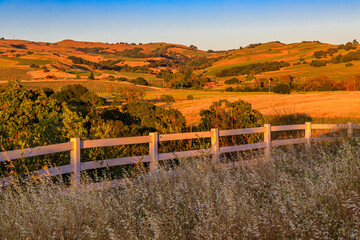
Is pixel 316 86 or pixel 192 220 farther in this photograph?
pixel 316 86

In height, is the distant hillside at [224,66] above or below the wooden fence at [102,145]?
above

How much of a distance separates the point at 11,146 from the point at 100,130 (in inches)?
109

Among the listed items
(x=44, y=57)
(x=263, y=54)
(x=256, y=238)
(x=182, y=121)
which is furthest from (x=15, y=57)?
(x=256, y=238)

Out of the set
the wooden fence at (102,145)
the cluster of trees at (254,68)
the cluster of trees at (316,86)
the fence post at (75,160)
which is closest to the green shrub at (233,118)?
the wooden fence at (102,145)

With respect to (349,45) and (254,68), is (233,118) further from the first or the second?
(349,45)

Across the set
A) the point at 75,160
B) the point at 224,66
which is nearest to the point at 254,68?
the point at 224,66

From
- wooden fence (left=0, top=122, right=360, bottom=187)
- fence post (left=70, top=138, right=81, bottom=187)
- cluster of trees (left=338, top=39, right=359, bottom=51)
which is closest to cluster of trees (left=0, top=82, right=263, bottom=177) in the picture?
wooden fence (left=0, top=122, right=360, bottom=187)

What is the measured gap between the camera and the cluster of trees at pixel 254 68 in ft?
464

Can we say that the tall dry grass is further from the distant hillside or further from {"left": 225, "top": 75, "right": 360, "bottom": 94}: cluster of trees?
the distant hillside

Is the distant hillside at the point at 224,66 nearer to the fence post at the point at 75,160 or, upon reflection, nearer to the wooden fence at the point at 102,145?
the wooden fence at the point at 102,145

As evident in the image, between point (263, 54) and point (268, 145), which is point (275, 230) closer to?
point (268, 145)

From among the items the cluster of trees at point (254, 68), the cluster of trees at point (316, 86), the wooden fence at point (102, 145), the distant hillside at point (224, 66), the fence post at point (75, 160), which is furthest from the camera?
the cluster of trees at point (254, 68)

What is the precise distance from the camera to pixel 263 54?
17600 centimetres

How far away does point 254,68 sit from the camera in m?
146
